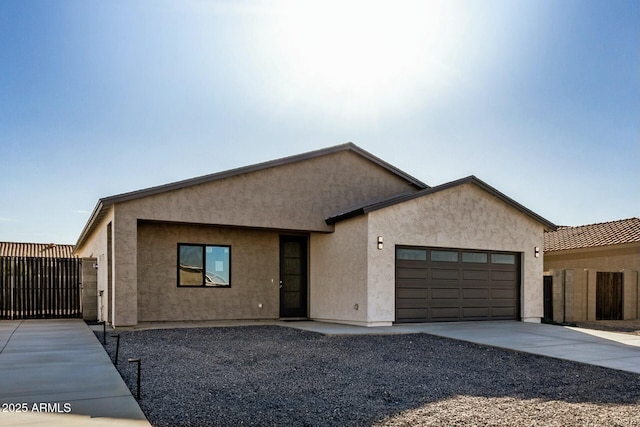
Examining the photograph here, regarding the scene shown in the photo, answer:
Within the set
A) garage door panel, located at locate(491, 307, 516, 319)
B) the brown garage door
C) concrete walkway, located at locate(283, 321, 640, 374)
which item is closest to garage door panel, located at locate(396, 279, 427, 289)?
the brown garage door

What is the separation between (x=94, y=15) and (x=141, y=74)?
208cm

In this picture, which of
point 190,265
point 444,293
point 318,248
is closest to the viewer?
point 444,293

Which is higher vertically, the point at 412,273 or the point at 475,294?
the point at 412,273

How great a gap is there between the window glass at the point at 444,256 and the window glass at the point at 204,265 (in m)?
6.06

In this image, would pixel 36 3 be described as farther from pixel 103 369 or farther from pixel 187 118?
pixel 103 369

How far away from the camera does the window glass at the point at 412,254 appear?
14.4 meters

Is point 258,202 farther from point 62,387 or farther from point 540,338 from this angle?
point 62,387

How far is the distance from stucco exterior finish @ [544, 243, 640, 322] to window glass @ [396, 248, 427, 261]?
17.4ft

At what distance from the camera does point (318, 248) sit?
16.3 metres

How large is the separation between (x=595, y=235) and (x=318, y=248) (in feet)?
42.4

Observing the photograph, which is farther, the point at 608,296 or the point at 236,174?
the point at 608,296

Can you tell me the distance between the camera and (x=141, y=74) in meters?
12.5

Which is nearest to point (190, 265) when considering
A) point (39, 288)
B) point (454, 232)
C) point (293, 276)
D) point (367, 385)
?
point (293, 276)

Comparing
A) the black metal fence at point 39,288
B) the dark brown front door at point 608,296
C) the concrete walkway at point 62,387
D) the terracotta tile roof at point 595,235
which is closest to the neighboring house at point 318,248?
the black metal fence at point 39,288
